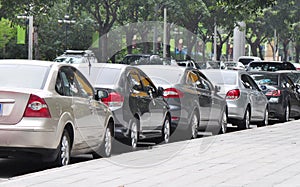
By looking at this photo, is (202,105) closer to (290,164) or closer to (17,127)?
(290,164)

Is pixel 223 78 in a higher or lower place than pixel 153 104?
higher

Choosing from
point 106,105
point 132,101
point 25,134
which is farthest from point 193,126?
point 25,134

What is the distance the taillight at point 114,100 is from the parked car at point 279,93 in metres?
10.9

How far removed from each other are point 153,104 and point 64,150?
4036 mm

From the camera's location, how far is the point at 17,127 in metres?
10.6

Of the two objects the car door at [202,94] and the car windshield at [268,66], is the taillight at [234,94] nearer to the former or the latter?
the car door at [202,94]

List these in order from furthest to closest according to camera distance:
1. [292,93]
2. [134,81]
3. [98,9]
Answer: [98,9], [292,93], [134,81]

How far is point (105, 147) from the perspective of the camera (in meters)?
13.0

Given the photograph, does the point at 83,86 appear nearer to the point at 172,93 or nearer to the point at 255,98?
the point at 172,93

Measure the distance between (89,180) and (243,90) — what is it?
11.2 m

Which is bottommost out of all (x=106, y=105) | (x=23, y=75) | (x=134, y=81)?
(x=106, y=105)

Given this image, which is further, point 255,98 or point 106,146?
point 255,98

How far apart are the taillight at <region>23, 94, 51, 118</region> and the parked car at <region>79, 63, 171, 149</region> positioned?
9.80ft

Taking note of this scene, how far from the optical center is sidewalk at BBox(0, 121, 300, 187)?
9.77 metres
